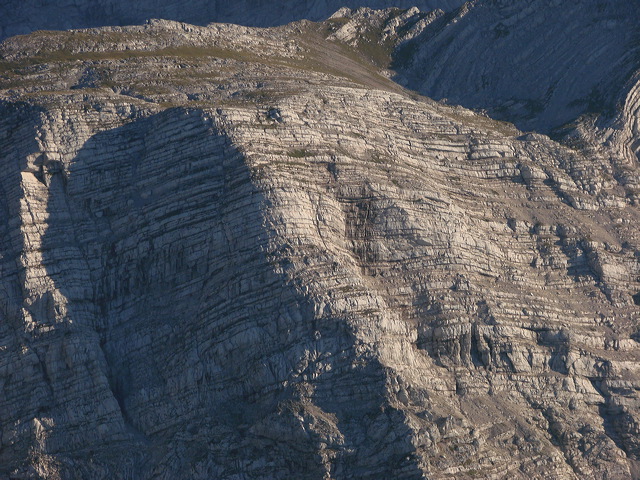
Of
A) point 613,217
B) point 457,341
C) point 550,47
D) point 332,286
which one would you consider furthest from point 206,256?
point 550,47

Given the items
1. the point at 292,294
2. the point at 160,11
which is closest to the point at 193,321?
the point at 292,294

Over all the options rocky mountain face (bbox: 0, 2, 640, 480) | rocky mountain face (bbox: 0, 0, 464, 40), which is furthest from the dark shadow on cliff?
rocky mountain face (bbox: 0, 0, 464, 40)

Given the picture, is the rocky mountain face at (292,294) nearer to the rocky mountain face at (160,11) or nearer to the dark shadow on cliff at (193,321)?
the dark shadow on cliff at (193,321)

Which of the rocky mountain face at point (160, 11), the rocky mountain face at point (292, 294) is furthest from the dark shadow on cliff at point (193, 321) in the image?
the rocky mountain face at point (160, 11)

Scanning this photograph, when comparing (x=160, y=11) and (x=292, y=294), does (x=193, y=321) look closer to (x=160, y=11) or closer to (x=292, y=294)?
(x=292, y=294)

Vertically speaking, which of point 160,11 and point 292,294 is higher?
point 160,11

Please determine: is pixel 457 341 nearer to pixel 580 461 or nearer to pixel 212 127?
pixel 580 461
